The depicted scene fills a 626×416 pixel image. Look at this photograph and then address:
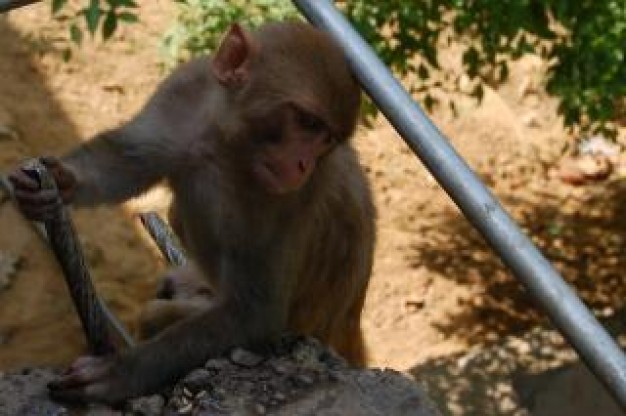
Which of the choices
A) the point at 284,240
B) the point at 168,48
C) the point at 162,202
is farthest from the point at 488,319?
the point at 284,240

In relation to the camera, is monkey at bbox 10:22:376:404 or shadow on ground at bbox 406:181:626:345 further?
shadow on ground at bbox 406:181:626:345

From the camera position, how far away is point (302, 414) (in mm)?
2320

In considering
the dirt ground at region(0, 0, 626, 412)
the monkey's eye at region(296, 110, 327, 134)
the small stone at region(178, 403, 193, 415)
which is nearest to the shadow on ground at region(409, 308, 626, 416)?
the dirt ground at region(0, 0, 626, 412)

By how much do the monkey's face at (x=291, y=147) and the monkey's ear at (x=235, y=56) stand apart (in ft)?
0.51

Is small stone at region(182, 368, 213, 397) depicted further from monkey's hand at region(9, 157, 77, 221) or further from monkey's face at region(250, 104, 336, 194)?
monkey's face at region(250, 104, 336, 194)

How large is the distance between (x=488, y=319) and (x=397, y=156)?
4.45 feet

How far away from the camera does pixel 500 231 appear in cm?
213

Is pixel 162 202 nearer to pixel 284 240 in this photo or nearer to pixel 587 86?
pixel 587 86

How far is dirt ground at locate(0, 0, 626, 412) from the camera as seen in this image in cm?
599

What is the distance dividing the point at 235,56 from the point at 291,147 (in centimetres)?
30

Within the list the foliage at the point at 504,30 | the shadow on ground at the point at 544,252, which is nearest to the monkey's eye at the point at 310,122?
the foliage at the point at 504,30

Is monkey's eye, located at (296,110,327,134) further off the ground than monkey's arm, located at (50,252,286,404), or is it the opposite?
monkey's eye, located at (296,110,327,134)

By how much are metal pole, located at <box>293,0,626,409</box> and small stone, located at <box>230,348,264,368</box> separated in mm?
660

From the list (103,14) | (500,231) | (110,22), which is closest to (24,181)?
(500,231)
